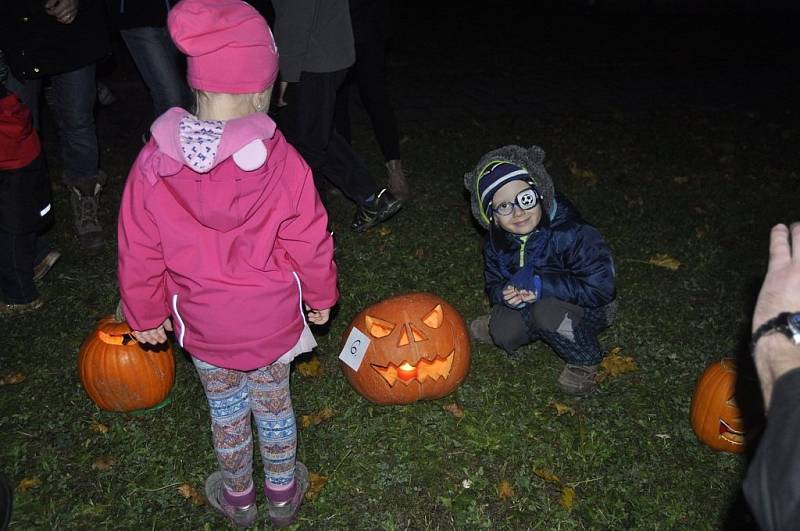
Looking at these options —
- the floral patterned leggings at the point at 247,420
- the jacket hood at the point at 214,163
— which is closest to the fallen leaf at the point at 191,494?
the floral patterned leggings at the point at 247,420

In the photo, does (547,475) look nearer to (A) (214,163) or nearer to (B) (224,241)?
(B) (224,241)

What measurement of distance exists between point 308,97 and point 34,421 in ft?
8.15

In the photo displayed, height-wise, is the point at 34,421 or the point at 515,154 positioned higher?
the point at 515,154

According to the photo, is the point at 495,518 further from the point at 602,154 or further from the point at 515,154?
the point at 602,154

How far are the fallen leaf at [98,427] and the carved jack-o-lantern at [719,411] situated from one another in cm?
318

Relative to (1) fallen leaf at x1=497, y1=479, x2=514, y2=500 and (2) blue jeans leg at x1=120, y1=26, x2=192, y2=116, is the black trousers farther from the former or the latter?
(1) fallen leaf at x1=497, y1=479, x2=514, y2=500

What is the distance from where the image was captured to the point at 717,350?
4.41 m

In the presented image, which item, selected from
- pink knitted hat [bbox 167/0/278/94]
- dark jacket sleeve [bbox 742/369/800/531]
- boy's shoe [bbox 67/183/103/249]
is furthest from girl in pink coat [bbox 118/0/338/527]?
boy's shoe [bbox 67/183/103/249]

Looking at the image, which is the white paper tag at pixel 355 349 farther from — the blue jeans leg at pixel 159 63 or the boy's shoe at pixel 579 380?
the blue jeans leg at pixel 159 63

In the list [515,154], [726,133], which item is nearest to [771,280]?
[515,154]

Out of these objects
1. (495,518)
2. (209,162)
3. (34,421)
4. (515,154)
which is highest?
(209,162)

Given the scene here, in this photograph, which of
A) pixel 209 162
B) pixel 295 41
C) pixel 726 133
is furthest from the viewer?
pixel 726 133

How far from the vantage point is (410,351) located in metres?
3.79

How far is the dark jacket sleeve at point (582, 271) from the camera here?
12.1ft
